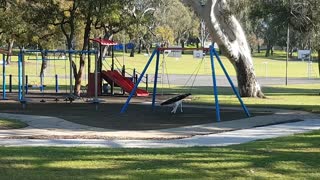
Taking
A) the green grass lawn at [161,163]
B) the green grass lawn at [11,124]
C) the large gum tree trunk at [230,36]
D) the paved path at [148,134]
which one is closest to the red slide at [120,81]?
the large gum tree trunk at [230,36]

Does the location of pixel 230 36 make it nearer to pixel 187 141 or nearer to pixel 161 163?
pixel 187 141

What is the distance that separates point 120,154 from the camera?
9742 mm

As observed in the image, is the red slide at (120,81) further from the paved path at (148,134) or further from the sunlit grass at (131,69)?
the sunlit grass at (131,69)

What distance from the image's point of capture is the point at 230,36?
91.5 feet

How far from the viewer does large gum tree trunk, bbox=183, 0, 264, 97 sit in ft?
86.8

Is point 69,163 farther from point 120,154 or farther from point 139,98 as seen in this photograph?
point 139,98

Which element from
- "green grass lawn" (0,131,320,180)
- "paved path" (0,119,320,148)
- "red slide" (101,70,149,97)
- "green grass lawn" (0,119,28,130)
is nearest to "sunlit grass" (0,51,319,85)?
"red slide" (101,70,149,97)

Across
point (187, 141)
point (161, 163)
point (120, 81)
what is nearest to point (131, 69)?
point (120, 81)

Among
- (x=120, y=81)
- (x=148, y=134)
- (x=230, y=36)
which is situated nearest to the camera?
(x=148, y=134)

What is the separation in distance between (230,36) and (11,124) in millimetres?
14498

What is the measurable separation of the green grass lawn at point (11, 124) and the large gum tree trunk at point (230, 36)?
12.1 m

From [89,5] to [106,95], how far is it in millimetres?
6488

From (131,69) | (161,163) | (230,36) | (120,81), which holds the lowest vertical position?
(161,163)

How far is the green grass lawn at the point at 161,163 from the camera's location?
25.5 ft
